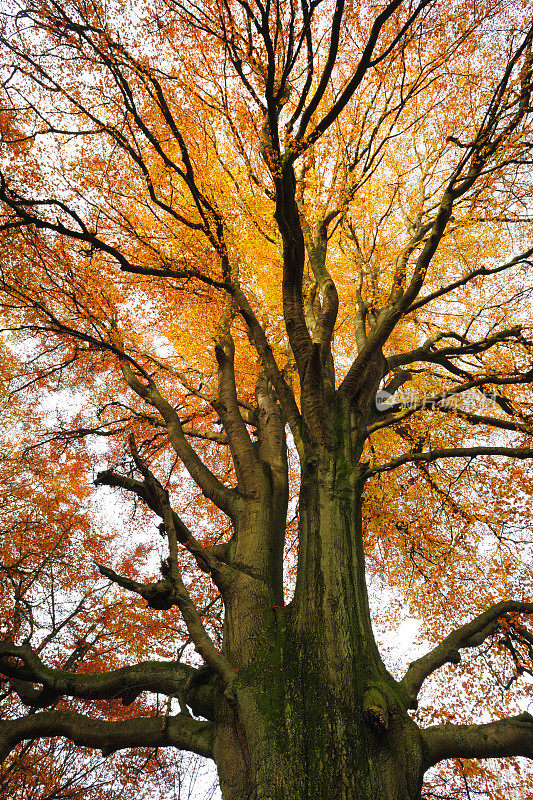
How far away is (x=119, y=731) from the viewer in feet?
11.7

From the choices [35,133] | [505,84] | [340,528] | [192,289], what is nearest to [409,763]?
[340,528]

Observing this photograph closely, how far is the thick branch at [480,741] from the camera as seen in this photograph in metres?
3.29

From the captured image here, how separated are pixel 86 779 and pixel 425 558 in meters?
8.53

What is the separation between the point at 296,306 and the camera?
17.1ft

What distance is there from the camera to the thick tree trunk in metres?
2.90

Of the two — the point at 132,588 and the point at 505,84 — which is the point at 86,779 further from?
the point at 505,84

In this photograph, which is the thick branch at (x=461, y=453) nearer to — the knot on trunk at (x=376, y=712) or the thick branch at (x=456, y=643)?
the thick branch at (x=456, y=643)

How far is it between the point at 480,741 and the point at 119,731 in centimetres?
301

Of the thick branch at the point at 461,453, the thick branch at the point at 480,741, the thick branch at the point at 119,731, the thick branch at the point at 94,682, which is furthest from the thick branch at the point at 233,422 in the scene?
the thick branch at the point at 480,741

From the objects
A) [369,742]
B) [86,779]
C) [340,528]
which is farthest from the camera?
[86,779]

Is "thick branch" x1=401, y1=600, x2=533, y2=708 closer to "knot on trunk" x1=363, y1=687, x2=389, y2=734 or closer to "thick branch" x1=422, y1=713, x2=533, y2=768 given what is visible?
"thick branch" x1=422, y1=713, x2=533, y2=768

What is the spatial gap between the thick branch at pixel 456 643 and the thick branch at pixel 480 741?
35 cm

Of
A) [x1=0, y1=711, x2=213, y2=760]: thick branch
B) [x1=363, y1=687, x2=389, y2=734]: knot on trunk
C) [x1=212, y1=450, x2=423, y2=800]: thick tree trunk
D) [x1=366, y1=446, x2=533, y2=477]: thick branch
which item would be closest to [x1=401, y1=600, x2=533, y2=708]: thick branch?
[x1=212, y1=450, x2=423, y2=800]: thick tree trunk

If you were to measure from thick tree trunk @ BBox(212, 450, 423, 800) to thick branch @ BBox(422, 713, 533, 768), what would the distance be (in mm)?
179
